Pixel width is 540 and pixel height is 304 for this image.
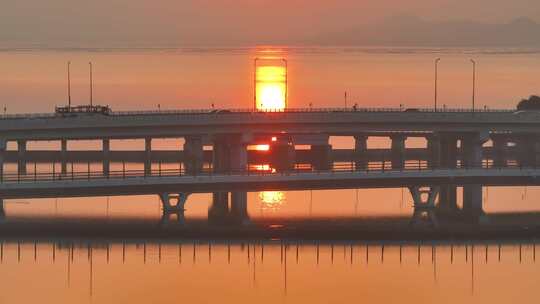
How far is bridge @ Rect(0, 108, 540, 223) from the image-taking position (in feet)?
344

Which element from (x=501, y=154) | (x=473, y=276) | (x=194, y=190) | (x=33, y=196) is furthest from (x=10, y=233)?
(x=501, y=154)

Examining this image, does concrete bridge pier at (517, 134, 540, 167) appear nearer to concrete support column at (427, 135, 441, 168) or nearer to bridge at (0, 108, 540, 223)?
bridge at (0, 108, 540, 223)

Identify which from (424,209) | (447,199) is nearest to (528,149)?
(447,199)

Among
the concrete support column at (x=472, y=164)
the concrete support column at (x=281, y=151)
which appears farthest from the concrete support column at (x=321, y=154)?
the concrete support column at (x=472, y=164)

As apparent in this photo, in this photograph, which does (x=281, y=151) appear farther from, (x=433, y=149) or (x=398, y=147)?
(x=433, y=149)

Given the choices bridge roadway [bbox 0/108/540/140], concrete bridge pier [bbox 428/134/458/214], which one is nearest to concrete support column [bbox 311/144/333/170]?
concrete bridge pier [bbox 428/134/458/214]

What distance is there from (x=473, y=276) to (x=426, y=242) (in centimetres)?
1218

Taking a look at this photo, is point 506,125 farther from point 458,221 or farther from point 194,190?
point 194,190

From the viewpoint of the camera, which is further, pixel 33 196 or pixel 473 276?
pixel 33 196

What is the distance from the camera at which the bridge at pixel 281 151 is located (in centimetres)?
10475

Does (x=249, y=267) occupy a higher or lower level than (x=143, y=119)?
lower

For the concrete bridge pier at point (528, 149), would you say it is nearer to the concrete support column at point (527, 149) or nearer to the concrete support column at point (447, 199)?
the concrete support column at point (527, 149)

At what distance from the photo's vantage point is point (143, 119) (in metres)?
128

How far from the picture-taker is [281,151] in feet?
535
